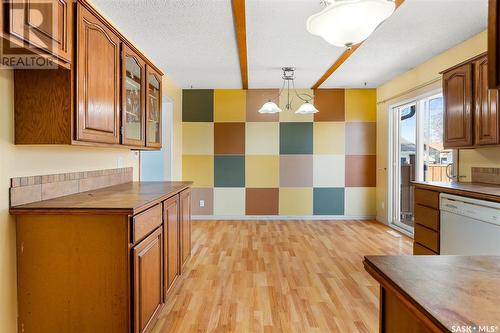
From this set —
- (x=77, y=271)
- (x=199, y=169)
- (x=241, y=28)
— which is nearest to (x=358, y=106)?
(x=199, y=169)

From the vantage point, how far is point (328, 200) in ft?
18.2

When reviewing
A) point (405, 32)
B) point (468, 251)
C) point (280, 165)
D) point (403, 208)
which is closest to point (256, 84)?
point (280, 165)

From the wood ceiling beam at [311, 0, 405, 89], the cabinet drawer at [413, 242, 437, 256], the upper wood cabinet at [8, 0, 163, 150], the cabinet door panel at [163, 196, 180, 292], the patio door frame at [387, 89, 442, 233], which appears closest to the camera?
the upper wood cabinet at [8, 0, 163, 150]

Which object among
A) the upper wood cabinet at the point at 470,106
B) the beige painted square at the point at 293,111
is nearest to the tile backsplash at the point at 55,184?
the beige painted square at the point at 293,111

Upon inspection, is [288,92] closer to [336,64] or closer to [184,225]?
[336,64]

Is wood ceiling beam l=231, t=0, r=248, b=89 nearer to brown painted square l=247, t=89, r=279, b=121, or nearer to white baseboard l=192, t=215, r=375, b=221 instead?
brown painted square l=247, t=89, r=279, b=121

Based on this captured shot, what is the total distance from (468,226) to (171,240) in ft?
8.34

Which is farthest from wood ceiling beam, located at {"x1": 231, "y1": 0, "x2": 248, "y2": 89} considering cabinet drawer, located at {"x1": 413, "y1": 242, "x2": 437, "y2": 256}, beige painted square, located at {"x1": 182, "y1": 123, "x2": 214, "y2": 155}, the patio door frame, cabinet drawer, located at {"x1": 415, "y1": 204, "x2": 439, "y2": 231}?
cabinet drawer, located at {"x1": 413, "y1": 242, "x2": 437, "y2": 256}

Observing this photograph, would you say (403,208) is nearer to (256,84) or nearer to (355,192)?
(355,192)

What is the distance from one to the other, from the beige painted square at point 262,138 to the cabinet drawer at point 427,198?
9.22 ft

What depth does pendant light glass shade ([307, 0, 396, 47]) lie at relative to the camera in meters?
1.27

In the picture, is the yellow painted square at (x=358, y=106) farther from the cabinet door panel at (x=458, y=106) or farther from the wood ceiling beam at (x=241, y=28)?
the wood ceiling beam at (x=241, y=28)

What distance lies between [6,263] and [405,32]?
12.8 ft

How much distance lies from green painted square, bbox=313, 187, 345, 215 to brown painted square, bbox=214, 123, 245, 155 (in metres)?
1.72
